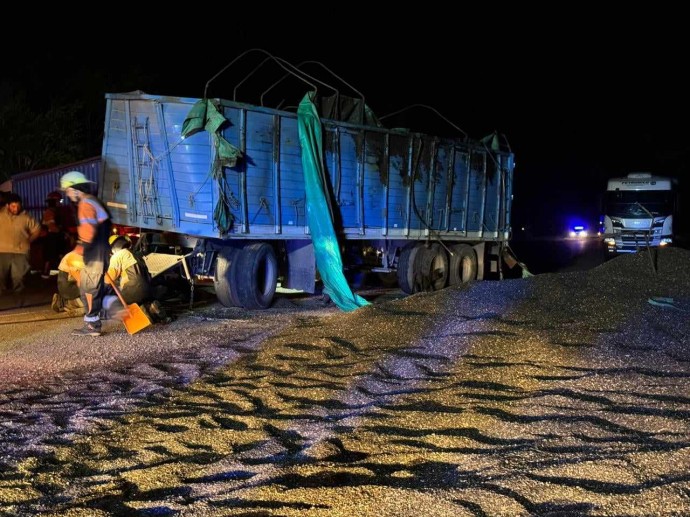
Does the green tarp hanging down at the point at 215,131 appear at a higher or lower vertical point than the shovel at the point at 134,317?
higher

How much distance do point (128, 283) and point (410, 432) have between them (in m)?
5.45

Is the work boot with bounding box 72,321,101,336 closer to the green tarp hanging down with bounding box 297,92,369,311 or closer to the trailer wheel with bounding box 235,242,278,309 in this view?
the trailer wheel with bounding box 235,242,278,309

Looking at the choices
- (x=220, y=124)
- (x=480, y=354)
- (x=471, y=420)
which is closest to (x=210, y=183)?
(x=220, y=124)

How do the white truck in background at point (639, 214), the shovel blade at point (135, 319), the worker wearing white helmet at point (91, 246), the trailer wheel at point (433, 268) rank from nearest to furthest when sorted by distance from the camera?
the worker wearing white helmet at point (91, 246), the shovel blade at point (135, 319), the trailer wheel at point (433, 268), the white truck in background at point (639, 214)

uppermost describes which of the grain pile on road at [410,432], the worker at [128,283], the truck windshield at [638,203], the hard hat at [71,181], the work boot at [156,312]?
the truck windshield at [638,203]

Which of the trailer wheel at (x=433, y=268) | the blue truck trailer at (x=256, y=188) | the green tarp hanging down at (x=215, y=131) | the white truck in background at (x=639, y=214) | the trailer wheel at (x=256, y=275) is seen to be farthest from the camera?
the white truck in background at (x=639, y=214)

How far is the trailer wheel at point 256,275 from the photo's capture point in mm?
10797

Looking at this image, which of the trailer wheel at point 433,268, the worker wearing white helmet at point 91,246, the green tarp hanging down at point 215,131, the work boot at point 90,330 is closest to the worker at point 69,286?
the worker wearing white helmet at point 91,246

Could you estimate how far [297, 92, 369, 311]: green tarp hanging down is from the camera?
36.3ft

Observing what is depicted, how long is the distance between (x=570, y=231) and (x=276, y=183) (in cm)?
2965

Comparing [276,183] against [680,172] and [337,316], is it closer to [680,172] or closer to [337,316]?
[337,316]

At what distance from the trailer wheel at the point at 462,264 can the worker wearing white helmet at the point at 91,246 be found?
8.03 metres

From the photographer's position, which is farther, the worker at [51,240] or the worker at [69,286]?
the worker at [51,240]

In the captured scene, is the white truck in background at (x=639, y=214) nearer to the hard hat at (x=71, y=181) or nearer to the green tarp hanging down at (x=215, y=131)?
the green tarp hanging down at (x=215, y=131)
